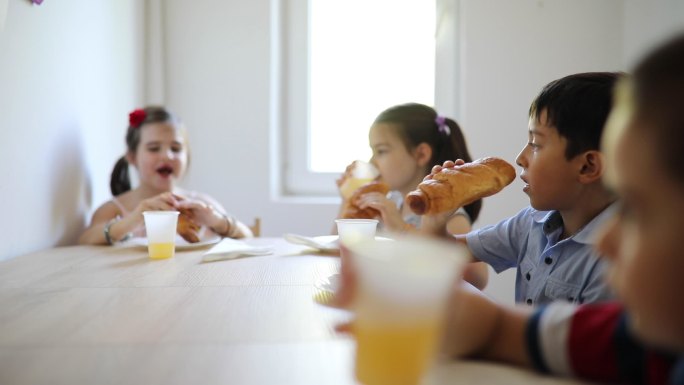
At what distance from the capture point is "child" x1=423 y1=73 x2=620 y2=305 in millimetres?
1021

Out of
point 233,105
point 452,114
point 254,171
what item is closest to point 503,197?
point 452,114

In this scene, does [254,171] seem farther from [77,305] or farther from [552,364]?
[552,364]

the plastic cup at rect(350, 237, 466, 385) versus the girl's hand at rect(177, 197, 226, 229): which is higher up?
the plastic cup at rect(350, 237, 466, 385)

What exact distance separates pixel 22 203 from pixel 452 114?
5.98 feet

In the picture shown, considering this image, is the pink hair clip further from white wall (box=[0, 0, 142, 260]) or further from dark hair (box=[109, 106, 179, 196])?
white wall (box=[0, 0, 142, 260])

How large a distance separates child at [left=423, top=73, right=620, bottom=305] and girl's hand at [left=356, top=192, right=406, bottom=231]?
0.44 metres

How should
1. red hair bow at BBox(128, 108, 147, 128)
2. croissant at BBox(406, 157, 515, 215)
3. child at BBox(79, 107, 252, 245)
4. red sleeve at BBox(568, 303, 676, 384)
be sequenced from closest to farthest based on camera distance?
red sleeve at BBox(568, 303, 676, 384)
croissant at BBox(406, 157, 515, 215)
child at BBox(79, 107, 252, 245)
red hair bow at BBox(128, 108, 147, 128)

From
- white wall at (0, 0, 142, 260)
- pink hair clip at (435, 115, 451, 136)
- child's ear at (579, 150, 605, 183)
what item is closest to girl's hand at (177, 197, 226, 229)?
white wall at (0, 0, 142, 260)

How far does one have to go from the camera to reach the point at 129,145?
2.04 m

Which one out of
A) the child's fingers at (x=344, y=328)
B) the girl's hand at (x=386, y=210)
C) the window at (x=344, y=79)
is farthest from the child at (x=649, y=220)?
the window at (x=344, y=79)

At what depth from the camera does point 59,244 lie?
1679 mm

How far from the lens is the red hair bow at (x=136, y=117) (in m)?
1.96

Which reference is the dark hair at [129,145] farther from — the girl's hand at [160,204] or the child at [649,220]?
the child at [649,220]

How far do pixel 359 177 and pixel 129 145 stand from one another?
89 centimetres
